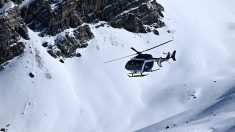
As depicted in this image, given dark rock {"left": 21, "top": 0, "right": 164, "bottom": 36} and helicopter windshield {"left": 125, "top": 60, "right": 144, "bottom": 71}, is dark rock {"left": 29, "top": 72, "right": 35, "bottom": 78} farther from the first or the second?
helicopter windshield {"left": 125, "top": 60, "right": 144, "bottom": 71}

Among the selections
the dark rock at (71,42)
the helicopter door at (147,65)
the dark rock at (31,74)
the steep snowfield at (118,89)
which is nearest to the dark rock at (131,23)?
the steep snowfield at (118,89)

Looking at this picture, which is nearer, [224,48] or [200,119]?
[200,119]

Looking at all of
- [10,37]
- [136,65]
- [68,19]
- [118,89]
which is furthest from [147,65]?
[68,19]

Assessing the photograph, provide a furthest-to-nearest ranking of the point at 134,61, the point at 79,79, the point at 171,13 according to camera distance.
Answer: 1. the point at 171,13
2. the point at 79,79
3. the point at 134,61

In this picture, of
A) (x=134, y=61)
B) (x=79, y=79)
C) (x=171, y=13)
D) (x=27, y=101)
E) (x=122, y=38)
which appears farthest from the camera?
(x=171, y=13)

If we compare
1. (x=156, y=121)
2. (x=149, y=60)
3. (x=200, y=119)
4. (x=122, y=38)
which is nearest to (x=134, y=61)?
(x=149, y=60)

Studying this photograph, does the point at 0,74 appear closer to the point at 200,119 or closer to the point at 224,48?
the point at 200,119

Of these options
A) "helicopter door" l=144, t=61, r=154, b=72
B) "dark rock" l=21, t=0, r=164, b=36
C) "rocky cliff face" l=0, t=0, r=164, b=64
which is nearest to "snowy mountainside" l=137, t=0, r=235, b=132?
"dark rock" l=21, t=0, r=164, b=36
